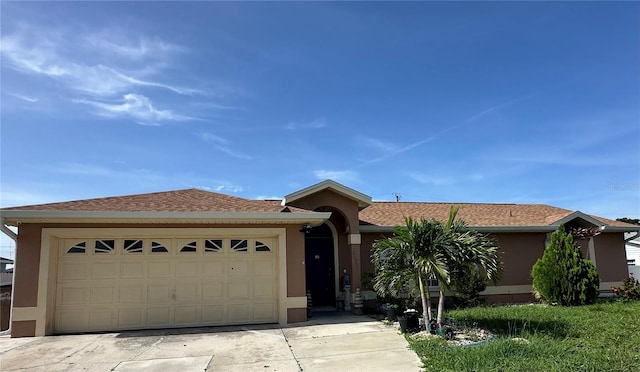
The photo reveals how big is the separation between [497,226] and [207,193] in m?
9.99

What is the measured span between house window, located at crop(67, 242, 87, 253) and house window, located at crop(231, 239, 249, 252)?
3600 millimetres

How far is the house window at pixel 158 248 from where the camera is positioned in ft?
36.7

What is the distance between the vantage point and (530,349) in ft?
24.4

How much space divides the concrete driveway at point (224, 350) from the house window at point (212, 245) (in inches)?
77.7

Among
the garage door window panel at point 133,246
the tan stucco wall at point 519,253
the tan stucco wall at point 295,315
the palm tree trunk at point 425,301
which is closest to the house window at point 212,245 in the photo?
the garage door window panel at point 133,246

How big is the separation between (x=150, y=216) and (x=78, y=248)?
208 cm

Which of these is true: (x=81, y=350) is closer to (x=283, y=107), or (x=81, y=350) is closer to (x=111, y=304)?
(x=111, y=304)

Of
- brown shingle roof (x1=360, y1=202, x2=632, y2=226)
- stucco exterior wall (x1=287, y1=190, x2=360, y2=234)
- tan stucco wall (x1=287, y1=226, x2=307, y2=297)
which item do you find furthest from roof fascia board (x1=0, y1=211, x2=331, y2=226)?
→ brown shingle roof (x1=360, y1=202, x2=632, y2=226)

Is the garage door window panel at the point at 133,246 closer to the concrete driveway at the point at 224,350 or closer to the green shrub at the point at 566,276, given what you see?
the concrete driveway at the point at 224,350

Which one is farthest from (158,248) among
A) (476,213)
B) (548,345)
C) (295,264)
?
(476,213)

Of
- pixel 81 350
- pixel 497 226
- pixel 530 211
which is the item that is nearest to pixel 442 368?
→ pixel 81 350

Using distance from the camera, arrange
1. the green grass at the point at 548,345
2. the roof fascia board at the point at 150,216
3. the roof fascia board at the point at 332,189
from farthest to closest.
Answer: the roof fascia board at the point at 332,189, the roof fascia board at the point at 150,216, the green grass at the point at 548,345

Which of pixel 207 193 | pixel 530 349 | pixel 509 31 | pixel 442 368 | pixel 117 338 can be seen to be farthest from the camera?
pixel 207 193

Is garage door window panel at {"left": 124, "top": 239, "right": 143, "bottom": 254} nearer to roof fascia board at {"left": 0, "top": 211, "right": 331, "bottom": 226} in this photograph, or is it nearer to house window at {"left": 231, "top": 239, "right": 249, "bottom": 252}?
roof fascia board at {"left": 0, "top": 211, "right": 331, "bottom": 226}
